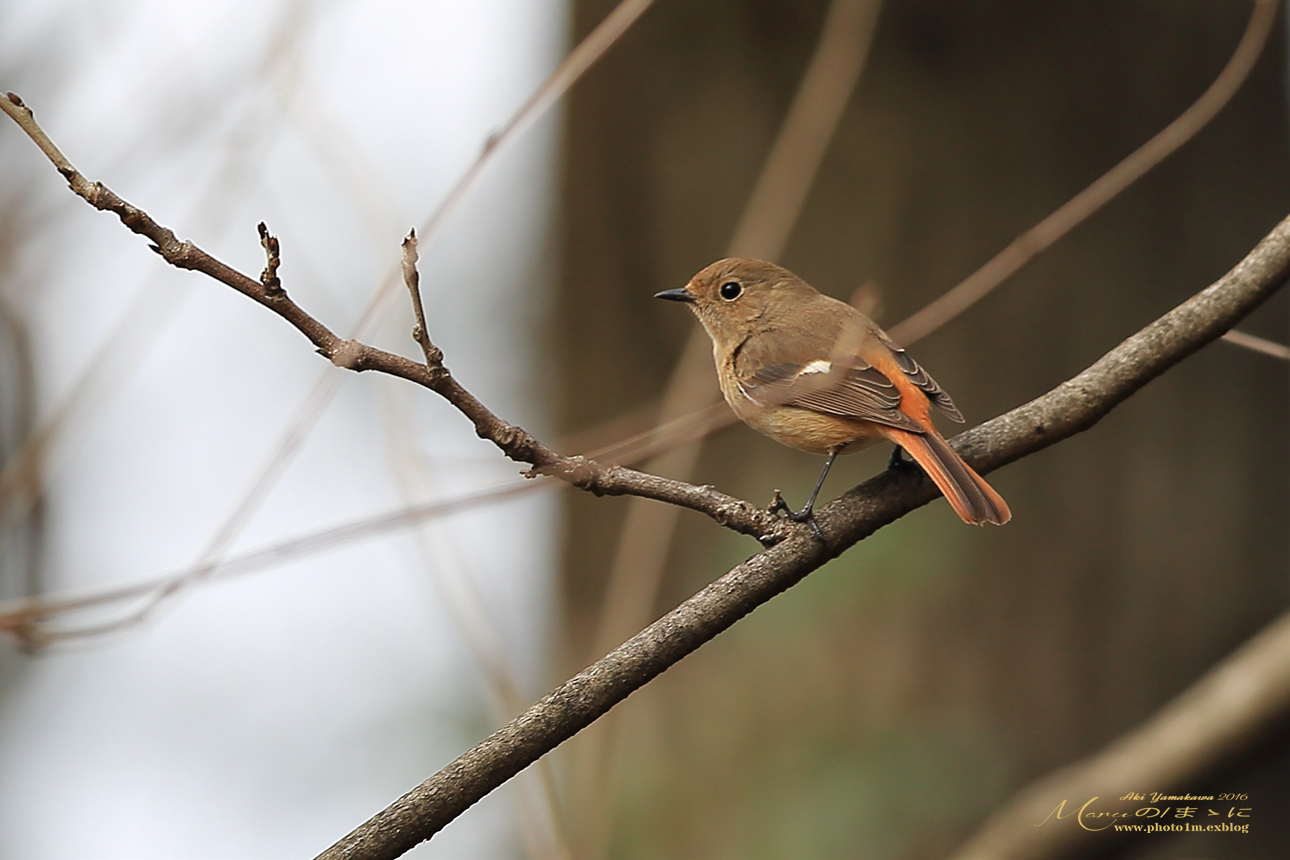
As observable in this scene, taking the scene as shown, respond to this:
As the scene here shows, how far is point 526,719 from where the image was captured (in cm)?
147

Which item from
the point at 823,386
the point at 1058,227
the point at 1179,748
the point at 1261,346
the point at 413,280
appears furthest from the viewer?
the point at 823,386

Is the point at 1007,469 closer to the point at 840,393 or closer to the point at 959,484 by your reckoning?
the point at 840,393

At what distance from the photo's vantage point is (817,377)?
8.67 feet

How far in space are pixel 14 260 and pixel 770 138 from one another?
249 cm

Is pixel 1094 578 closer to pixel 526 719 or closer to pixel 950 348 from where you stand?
pixel 950 348

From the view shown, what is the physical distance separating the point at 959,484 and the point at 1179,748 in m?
0.66

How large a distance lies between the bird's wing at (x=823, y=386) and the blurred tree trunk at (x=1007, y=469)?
0.78 metres

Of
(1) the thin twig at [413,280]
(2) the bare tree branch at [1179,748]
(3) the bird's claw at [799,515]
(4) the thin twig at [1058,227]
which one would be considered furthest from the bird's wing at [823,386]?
(1) the thin twig at [413,280]

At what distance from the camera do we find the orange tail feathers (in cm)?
204

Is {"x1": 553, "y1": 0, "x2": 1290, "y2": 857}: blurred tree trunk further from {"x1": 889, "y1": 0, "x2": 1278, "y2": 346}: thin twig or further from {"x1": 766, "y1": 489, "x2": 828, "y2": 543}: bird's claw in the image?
{"x1": 766, "y1": 489, "x2": 828, "y2": 543}: bird's claw

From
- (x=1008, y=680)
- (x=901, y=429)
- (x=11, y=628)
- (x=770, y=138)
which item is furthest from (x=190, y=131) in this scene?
(x=1008, y=680)

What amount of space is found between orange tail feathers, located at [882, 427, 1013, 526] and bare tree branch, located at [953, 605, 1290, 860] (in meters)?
0.53

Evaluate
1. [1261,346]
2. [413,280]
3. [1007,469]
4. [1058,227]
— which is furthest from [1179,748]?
[1007,469]

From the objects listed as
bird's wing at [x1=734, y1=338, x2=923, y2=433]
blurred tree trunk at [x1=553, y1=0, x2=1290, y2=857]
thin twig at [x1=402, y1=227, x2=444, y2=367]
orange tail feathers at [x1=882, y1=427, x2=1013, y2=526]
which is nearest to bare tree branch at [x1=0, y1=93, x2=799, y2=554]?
thin twig at [x1=402, y1=227, x2=444, y2=367]
